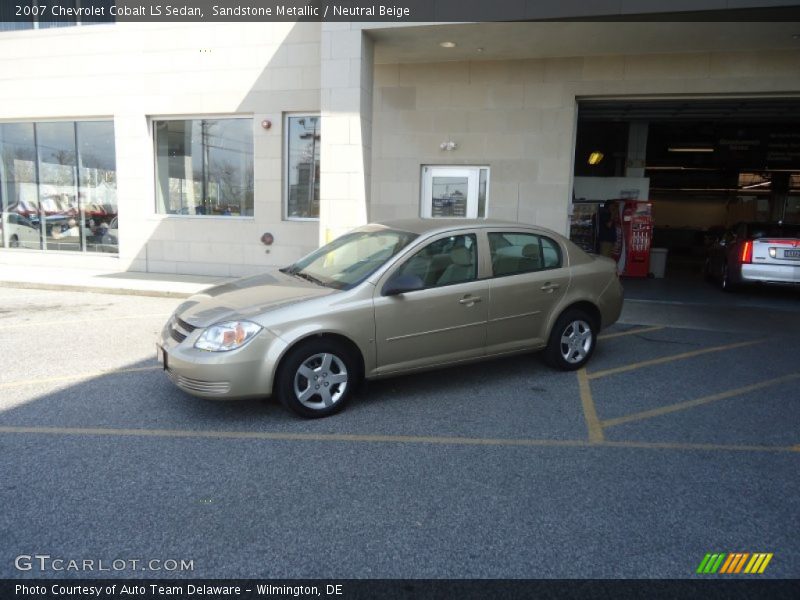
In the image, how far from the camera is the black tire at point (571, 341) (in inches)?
243

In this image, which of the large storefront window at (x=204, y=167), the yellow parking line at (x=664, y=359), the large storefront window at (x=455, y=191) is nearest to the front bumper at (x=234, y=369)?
the yellow parking line at (x=664, y=359)

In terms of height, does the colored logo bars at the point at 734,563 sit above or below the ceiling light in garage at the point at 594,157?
below

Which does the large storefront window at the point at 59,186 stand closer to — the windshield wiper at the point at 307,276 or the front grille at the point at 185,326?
the windshield wiper at the point at 307,276

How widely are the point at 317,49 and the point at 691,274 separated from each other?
1183 cm

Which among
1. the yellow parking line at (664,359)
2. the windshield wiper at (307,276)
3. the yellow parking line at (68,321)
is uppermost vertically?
the windshield wiper at (307,276)

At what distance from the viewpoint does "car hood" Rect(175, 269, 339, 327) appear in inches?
188

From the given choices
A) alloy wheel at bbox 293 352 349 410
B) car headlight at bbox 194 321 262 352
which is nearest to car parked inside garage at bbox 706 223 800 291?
alloy wheel at bbox 293 352 349 410

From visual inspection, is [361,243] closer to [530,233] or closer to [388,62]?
Result: [530,233]

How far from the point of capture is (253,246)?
12.5 metres

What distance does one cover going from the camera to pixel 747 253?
11.7 meters

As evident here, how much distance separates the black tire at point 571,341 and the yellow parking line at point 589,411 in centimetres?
18

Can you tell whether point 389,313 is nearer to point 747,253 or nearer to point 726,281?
point 747,253

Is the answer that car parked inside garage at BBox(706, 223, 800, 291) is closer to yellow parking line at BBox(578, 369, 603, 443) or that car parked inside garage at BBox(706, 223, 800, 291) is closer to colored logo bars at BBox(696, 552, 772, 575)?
yellow parking line at BBox(578, 369, 603, 443)

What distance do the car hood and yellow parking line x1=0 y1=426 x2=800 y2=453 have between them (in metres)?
0.87
